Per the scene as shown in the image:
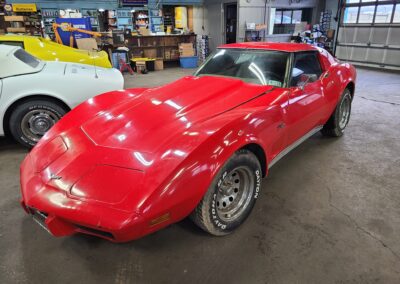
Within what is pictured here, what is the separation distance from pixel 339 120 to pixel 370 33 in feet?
29.3

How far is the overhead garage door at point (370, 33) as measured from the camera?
991 centimetres

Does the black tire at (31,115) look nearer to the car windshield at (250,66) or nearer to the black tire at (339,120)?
the car windshield at (250,66)

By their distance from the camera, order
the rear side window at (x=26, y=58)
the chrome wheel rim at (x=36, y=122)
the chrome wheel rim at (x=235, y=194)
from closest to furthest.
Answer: the chrome wheel rim at (x=235, y=194), the chrome wheel rim at (x=36, y=122), the rear side window at (x=26, y=58)

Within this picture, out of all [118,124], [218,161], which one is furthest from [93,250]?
[218,161]

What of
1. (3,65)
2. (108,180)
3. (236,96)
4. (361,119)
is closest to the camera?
(108,180)

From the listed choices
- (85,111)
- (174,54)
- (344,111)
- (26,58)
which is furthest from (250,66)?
(174,54)


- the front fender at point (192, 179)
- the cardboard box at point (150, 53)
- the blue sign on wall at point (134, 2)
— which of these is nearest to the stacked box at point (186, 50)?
the cardboard box at point (150, 53)

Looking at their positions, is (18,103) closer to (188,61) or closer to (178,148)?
(178,148)

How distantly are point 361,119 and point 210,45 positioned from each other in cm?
979

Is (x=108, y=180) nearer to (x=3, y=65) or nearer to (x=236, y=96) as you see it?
(x=236, y=96)

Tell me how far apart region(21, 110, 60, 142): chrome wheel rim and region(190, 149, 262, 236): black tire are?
107 inches

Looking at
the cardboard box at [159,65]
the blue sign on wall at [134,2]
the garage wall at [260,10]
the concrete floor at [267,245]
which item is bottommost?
the concrete floor at [267,245]

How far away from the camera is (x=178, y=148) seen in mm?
1789

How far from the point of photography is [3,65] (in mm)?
3525
